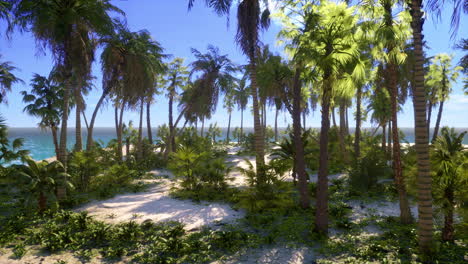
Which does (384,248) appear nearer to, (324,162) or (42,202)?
(324,162)

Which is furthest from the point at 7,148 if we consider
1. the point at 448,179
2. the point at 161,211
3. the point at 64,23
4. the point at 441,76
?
the point at 441,76

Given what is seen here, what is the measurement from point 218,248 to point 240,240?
760mm

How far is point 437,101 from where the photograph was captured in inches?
1001

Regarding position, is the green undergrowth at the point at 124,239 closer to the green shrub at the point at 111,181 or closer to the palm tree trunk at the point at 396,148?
the green shrub at the point at 111,181

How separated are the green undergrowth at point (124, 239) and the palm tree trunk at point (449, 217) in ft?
17.8

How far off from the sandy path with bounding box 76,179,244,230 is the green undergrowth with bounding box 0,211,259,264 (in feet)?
1.85

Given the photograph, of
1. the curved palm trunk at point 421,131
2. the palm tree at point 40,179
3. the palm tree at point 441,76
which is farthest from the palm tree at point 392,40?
the palm tree at point 441,76

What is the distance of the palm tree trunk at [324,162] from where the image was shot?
7.34 metres

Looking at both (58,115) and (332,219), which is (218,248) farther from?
(58,115)

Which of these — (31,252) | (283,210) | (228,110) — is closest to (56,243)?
(31,252)

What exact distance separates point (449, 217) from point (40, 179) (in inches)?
536

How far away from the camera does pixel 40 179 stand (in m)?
9.26

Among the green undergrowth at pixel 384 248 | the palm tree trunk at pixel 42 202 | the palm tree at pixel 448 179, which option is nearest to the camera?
the green undergrowth at pixel 384 248

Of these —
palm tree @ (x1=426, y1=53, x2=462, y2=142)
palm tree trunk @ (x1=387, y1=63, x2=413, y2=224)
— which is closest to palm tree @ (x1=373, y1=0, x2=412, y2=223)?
palm tree trunk @ (x1=387, y1=63, x2=413, y2=224)
